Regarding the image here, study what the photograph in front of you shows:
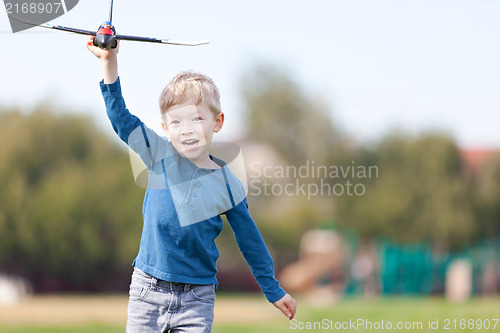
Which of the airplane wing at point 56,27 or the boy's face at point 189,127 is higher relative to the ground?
the airplane wing at point 56,27

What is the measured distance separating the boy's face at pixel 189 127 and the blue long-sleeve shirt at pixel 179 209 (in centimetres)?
6

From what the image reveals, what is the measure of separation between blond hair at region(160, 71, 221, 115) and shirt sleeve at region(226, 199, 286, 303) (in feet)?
1.40

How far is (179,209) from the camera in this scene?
2.70 m

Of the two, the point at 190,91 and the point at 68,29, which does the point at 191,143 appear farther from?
the point at 68,29

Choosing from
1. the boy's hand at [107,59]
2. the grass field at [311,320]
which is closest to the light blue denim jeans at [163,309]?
the boy's hand at [107,59]

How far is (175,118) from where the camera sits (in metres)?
2.71

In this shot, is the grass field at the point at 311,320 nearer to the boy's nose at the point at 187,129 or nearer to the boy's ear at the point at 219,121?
the boy's ear at the point at 219,121

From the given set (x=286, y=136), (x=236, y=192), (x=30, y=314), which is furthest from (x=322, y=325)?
(x=286, y=136)

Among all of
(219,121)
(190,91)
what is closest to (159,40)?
(190,91)

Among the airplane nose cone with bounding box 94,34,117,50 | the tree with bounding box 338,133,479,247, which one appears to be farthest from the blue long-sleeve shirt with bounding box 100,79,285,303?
the tree with bounding box 338,133,479,247

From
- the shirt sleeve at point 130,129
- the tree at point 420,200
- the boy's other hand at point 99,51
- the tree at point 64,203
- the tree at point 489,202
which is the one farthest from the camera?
the tree at point 489,202

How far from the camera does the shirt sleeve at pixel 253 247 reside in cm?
283

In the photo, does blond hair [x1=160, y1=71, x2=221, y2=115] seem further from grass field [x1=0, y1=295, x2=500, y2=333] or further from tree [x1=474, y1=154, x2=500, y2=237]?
tree [x1=474, y1=154, x2=500, y2=237]

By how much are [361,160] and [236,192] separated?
73.3 ft
